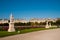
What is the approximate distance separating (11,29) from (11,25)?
29.6 inches

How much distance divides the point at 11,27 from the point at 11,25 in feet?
1.29

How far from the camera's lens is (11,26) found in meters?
26.1

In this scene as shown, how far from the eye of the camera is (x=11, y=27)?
26047mm

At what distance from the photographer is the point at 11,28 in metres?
26.0

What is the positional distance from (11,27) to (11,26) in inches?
7.2

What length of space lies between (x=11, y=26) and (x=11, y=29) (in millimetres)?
543

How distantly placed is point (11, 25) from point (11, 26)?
216 mm

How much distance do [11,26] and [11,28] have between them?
0.36 meters

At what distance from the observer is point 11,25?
86.2ft

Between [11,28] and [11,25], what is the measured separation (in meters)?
0.57
